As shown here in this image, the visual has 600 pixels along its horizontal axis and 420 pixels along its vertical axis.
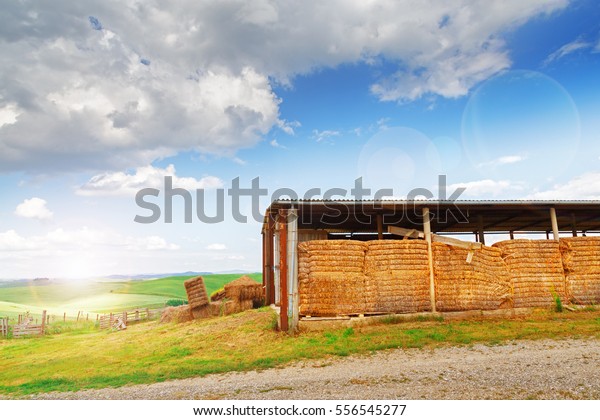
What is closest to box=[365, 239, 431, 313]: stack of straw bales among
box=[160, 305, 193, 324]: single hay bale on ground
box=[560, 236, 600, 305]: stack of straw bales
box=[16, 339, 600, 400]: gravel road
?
box=[16, 339, 600, 400]: gravel road

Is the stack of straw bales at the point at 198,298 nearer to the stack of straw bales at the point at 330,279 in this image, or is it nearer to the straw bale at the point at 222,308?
the straw bale at the point at 222,308

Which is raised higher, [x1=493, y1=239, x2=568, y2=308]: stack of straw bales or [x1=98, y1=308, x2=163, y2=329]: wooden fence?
[x1=493, y1=239, x2=568, y2=308]: stack of straw bales

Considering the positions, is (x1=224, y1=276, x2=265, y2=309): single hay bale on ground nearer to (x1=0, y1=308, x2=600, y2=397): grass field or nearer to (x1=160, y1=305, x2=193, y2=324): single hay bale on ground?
(x1=160, y1=305, x2=193, y2=324): single hay bale on ground

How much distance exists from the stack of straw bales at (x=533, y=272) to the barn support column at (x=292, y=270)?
25.5ft

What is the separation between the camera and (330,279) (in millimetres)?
13375

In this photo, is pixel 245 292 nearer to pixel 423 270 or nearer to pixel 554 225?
pixel 423 270

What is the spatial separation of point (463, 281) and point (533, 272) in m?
3.08

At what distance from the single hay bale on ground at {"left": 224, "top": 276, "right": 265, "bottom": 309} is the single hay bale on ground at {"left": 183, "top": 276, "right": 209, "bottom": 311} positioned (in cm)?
146

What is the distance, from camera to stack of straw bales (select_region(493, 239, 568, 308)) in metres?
15.0

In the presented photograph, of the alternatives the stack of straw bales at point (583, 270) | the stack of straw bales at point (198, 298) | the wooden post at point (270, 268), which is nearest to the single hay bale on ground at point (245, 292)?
the wooden post at point (270, 268)

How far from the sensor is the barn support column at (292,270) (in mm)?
13047

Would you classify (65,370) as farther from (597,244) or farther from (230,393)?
(597,244)

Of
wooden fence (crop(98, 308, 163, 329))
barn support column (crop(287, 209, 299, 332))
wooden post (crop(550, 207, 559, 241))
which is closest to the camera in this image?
barn support column (crop(287, 209, 299, 332))

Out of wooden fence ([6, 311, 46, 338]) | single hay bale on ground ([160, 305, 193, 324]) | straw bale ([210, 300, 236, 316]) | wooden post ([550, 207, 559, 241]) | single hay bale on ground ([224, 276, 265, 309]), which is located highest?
wooden post ([550, 207, 559, 241])
